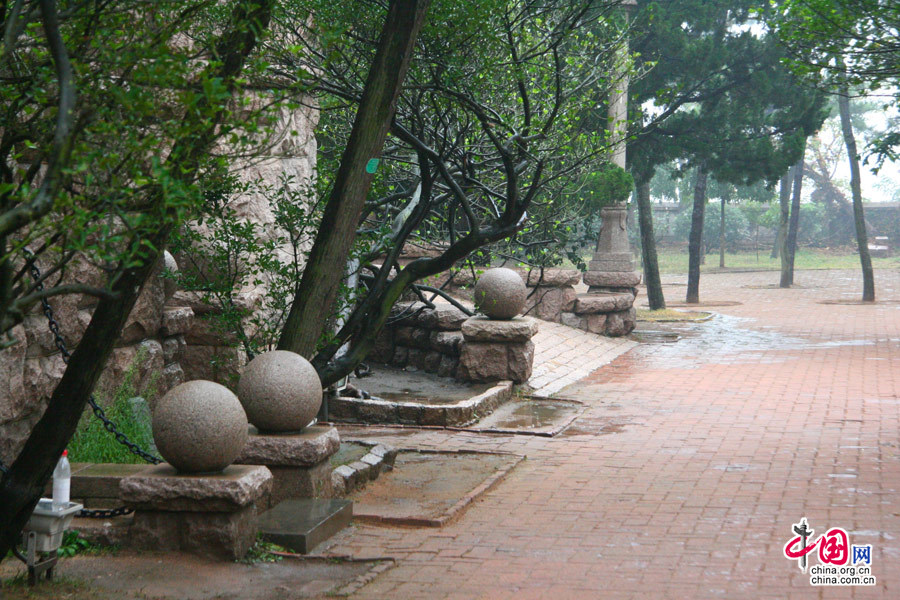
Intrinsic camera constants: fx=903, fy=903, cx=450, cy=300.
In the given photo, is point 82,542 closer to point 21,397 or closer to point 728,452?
point 21,397

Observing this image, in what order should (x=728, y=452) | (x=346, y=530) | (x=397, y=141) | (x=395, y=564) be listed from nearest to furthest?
(x=395, y=564)
(x=346, y=530)
(x=728, y=452)
(x=397, y=141)

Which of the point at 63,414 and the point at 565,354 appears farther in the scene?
the point at 565,354

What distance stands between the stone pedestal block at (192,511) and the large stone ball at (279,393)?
2.85 feet

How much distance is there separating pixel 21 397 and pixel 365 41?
11.6 ft

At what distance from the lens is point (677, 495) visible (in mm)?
6652

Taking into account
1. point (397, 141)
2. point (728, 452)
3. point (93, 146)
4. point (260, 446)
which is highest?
point (397, 141)

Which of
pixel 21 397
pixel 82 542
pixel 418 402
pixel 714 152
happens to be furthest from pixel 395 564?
pixel 714 152

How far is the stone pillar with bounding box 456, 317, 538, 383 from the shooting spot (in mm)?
11141

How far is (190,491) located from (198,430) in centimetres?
33

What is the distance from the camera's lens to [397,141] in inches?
384

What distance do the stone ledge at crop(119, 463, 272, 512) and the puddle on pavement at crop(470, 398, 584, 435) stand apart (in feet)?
15.0

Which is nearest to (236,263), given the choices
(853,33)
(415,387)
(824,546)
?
(415,387)

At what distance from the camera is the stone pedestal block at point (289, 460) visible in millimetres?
5934

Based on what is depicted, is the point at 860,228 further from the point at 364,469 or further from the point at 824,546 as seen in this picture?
the point at 824,546
